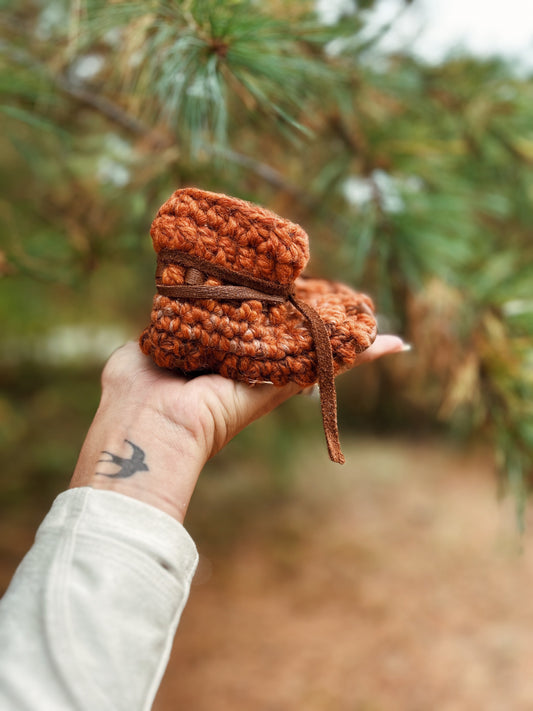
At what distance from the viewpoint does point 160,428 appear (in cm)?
49

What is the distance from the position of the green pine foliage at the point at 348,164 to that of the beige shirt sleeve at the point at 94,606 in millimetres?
416

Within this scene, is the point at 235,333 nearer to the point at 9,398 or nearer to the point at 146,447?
the point at 146,447

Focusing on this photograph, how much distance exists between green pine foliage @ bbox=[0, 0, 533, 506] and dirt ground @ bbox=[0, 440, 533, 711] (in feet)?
1.88

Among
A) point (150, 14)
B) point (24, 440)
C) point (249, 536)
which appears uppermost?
point (150, 14)

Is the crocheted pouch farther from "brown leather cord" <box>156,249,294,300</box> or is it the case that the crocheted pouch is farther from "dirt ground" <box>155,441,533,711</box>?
"dirt ground" <box>155,441,533,711</box>

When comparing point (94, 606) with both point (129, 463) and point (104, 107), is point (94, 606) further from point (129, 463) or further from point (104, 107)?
point (104, 107)

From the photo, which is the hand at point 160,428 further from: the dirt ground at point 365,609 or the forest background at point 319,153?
the dirt ground at point 365,609

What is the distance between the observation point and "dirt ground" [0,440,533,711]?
4.65 feet

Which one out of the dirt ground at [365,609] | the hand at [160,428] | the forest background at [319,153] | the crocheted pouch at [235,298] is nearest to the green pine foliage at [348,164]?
the forest background at [319,153]

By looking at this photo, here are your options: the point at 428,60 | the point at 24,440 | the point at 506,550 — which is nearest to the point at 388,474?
the point at 506,550

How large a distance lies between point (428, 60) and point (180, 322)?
2.32 feet

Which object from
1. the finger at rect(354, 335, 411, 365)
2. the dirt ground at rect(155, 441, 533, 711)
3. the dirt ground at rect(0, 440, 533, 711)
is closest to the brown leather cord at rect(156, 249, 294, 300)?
the finger at rect(354, 335, 411, 365)

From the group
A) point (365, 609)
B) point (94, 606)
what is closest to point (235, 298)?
point (94, 606)

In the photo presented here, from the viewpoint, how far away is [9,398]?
191 cm
